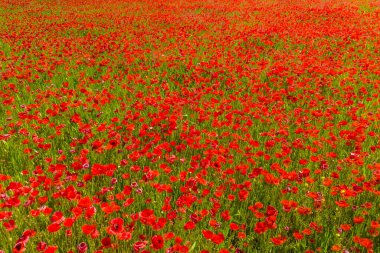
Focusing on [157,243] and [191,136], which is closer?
[157,243]

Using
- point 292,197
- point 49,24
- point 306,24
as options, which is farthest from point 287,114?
point 49,24

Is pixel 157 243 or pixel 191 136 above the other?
pixel 157 243

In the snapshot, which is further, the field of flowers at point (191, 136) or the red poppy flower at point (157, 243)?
the field of flowers at point (191, 136)

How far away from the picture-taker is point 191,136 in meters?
3.80

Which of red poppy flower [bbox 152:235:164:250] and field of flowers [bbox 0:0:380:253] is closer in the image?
red poppy flower [bbox 152:235:164:250]

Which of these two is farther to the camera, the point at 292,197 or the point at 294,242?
the point at 292,197

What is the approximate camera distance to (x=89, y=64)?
284 inches

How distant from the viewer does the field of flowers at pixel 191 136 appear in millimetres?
2520

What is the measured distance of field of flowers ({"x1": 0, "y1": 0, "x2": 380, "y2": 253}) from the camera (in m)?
2.52

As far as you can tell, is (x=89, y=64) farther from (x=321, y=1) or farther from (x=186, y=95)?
(x=321, y=1)

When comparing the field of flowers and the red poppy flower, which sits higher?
the red poppy flower

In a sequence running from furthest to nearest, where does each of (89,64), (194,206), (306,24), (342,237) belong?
→ 1. (306,24)
2. (89,64)
3. (194,206)
4. (342,237)

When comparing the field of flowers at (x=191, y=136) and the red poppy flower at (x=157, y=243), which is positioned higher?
the red poppy flower at (x=157, y=243)

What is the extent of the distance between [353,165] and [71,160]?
2.96 metres
